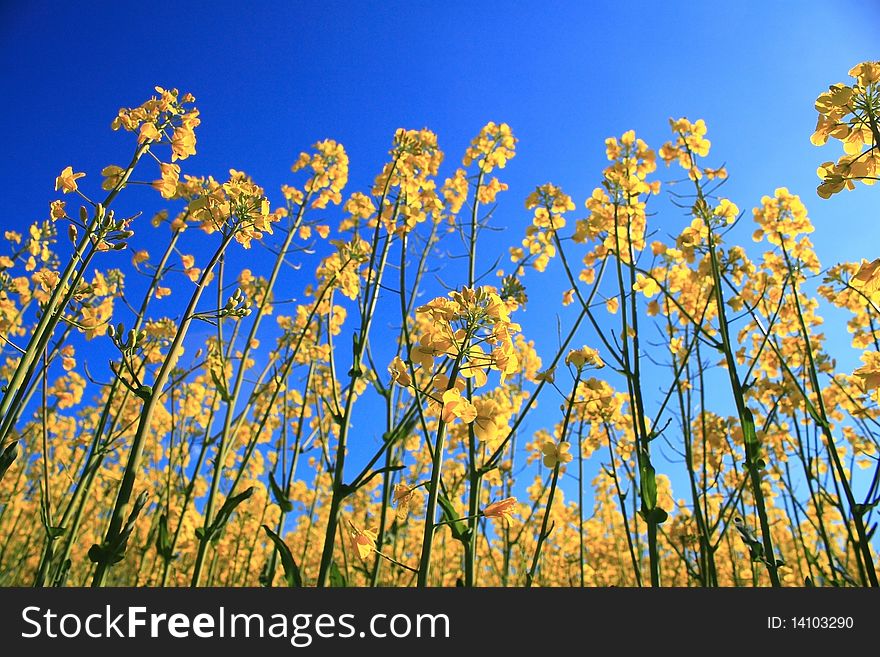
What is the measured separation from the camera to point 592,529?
8609 millimetres

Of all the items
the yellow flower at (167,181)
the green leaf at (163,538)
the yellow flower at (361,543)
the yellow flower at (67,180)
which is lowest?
the yellow flower at (361,543)

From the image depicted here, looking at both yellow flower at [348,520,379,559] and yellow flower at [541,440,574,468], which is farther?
yellow flower at [541,440,574,468]

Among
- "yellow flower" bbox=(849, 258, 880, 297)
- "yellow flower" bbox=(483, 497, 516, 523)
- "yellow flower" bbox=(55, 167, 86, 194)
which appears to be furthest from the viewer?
"yellow flower" bbox=(55, 167, 86, 194)

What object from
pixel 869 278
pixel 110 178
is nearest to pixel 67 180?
pixel 110 178

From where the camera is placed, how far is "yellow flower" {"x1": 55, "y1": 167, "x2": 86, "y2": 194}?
212 cm

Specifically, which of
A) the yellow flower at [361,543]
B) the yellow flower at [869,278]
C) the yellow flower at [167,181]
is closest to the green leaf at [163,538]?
the yellow flower at [361,543]

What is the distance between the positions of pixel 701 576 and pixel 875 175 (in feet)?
6.92

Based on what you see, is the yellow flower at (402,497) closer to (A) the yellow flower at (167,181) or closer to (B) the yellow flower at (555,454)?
(B) the yellow flower at (555,454)

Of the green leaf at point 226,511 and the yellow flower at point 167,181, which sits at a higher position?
the yellow flower at point 167,181

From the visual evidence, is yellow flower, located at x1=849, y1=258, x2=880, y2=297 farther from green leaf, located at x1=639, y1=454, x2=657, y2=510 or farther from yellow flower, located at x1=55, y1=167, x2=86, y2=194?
yellow flower, located at x1=55, y1=167, x2=86, y2=194

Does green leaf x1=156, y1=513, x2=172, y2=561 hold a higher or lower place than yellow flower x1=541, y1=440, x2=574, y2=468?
lower

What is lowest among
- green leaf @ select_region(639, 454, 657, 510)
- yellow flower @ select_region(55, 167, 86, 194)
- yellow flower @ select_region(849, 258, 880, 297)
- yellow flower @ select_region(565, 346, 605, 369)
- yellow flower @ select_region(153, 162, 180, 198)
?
green leaf @ select_region(639, 454, 657, 510)

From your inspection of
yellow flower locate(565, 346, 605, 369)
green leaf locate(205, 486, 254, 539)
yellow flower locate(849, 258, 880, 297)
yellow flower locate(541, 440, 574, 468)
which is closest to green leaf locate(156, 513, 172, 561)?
green leaf locate(205, 486, 254, 539)

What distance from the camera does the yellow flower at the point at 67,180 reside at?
2.12 m
